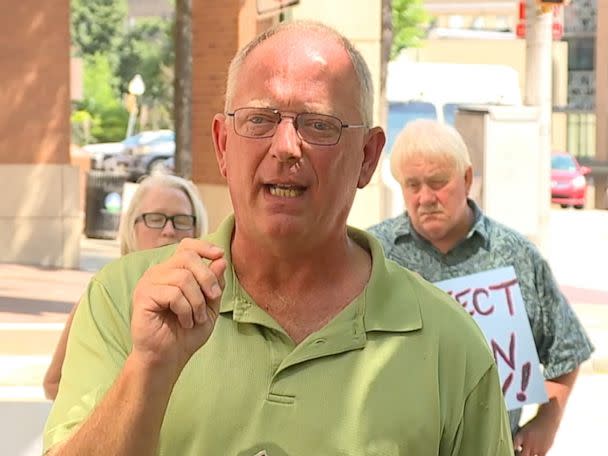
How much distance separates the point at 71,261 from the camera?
21.1 m

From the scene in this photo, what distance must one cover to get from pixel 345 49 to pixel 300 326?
0.50 m

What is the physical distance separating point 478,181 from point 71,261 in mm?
5320

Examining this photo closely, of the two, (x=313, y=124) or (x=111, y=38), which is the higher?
(x=111, y=38)

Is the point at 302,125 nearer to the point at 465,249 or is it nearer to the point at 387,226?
the point at 465,249

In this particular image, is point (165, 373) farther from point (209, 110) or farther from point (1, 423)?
point (209, 110)

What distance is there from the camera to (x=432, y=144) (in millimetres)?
5832

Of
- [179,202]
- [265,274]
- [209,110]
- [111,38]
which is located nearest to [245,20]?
[209,110]

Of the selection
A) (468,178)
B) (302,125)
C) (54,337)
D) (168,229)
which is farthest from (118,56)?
(302,125)

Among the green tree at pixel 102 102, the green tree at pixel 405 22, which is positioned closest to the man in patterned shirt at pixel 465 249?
the green tree at pixel 405 22

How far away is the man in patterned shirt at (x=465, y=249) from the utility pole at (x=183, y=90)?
634 inches

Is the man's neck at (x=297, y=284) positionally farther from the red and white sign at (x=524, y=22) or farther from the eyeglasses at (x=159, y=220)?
the red and white sign at (x=524, y=22)

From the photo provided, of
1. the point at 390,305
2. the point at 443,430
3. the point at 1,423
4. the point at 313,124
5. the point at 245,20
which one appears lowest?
the point at 1,423

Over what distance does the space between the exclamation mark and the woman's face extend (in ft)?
5.48

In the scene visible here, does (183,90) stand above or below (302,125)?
above
